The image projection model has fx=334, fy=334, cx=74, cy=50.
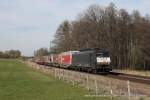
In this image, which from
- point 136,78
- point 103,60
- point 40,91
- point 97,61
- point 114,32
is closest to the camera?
point 40,91

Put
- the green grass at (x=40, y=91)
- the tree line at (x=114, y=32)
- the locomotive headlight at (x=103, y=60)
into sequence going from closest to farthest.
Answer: the green grass at (x=40, y=91)
the locomotive headlight at (x=103, y=60)
the tree line at (x=114, y=32)

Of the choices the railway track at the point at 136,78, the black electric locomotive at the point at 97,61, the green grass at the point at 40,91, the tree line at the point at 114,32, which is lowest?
the green grass at the point at 40,91

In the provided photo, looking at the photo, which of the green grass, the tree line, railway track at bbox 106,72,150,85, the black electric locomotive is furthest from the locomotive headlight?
the tree line

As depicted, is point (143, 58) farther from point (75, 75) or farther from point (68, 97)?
point (68, 97)

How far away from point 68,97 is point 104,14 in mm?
79118

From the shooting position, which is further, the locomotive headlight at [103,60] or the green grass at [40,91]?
the locomotive headlight at [103,60]

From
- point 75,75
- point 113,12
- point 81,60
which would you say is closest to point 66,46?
point 113,12

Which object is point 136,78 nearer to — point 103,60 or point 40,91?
point 40,91

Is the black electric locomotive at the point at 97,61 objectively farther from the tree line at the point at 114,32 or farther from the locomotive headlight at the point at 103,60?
the tree line at the point at 114,32

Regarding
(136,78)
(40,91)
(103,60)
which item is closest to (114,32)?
(103,60)

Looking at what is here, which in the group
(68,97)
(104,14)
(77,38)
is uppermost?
(104,14)

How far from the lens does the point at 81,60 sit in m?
52.8

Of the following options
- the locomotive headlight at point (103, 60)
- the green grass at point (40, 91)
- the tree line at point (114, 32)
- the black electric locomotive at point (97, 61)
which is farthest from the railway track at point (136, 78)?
the tree line at point (114, 32)

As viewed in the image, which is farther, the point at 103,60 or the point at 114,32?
the point at 114,32
